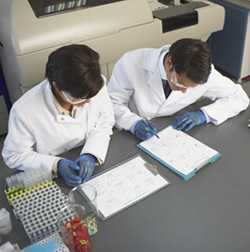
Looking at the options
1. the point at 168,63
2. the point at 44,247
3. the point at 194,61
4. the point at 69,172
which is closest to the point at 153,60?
the point at 168,63

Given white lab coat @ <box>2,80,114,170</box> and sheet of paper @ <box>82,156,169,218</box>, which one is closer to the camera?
sheet of paper @ <box>82,156,169,218</box>

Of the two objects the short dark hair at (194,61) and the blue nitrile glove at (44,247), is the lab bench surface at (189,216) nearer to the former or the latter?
the blue nitrile glove at (44,247)

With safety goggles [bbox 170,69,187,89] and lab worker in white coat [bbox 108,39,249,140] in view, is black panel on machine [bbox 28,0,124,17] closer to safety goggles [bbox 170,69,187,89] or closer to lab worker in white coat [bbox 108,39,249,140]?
lab worker in white coat [bbox 108,39,249,140]

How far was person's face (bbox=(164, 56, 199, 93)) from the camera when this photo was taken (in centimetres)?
112

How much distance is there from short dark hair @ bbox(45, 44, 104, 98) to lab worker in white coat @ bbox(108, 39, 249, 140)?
32cm

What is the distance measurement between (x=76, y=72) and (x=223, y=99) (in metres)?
0.70

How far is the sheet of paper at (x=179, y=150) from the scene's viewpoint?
3.47 ft

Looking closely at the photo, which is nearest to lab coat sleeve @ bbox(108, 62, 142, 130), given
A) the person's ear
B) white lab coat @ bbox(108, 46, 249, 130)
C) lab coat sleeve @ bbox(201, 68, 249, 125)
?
white lab coat @ bbox(108, 46, 249, 130)

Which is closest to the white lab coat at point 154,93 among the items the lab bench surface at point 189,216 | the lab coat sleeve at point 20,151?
the lab bench surface at point 189,216

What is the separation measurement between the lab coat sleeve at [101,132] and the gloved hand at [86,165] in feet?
0.06

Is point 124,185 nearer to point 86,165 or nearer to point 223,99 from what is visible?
point 86,165

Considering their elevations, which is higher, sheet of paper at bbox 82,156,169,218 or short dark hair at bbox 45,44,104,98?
short dark hair at bbox 45,44,104,98

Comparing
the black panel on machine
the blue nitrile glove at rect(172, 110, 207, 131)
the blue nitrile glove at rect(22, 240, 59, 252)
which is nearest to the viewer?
the blue nitrile glove at rect(22, 240, 59, 252)

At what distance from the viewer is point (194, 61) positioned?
1.07 metres
